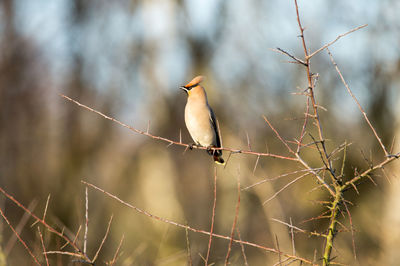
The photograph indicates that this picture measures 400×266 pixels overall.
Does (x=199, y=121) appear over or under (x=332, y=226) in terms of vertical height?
under

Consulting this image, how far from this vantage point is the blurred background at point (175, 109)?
8.41 metres

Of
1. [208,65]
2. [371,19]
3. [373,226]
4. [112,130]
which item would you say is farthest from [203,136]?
[112,130]

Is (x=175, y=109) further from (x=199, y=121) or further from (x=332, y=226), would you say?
(x=332, y=226)

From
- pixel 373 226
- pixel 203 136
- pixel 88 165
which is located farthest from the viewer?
pixel 88 165

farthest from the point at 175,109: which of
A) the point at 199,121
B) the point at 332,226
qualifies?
the point at 332,226

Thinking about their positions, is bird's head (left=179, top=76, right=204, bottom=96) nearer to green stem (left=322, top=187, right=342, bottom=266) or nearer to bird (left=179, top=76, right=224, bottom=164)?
bird (left=179, top=76, right=224, bottom=164)

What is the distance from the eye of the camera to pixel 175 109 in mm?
10352

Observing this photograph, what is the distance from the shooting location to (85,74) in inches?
455

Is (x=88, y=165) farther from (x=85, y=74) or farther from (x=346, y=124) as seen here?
(x=346, y=124)

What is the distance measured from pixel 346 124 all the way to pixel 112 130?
606cm

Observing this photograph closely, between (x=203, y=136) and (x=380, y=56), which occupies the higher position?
(x=380, y=56)

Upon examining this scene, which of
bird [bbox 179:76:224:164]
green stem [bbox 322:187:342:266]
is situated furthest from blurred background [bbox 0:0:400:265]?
green stem [bbox 322:187:342:266]

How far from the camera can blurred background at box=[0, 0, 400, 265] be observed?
8.41 m

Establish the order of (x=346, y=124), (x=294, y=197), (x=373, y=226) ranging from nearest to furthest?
(x=373, y=226) → (x=346, y=124) → (x=294, y=197)
